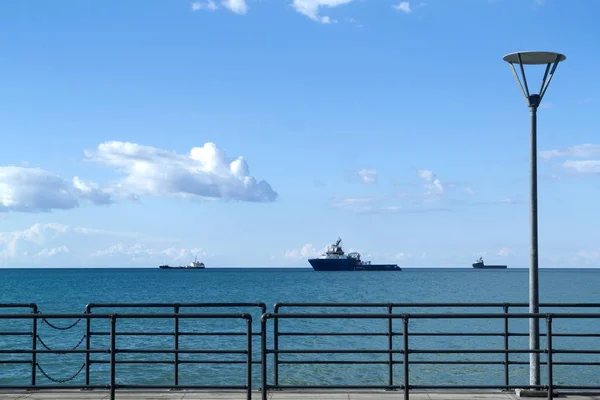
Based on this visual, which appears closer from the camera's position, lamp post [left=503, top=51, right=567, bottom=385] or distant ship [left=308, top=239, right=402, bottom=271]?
lamp post [left=503, top=51, right=567, bottom=385]

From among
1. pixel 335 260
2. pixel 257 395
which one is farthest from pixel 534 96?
pixel 335 260

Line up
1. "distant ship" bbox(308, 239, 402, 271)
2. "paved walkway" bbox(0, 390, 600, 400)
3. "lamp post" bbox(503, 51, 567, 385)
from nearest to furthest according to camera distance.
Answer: "paved walkway" bbox(0, 390, 600, 400) → "lamp post" bbox(503, 51, 567, 385) → "distant ship" bbox(308, 239, 402, 271)

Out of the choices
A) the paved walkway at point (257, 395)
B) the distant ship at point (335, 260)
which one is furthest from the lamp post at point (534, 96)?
the distant ship at point (335, 260)

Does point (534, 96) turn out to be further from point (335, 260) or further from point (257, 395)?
point (335, 260)

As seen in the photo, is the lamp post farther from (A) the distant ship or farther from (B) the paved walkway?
(A) the distant ship

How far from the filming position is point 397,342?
2983cm

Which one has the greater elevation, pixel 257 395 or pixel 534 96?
pixel 534 96

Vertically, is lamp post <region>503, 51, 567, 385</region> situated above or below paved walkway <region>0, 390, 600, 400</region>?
above

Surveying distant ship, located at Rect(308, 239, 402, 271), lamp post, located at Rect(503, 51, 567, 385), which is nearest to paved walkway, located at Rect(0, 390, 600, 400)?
lamp post, located at Rect(503, 51, 567, 385)

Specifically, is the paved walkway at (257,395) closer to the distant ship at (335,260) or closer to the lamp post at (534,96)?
the lamp post at (534,96)

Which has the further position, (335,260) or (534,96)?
(335,260)

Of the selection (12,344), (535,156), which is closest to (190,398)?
(535,156)

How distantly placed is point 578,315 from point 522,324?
31.6 meters

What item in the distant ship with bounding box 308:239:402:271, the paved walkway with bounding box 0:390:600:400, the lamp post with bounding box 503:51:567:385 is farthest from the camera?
the distant ship with bounding box 308:239:402:271
